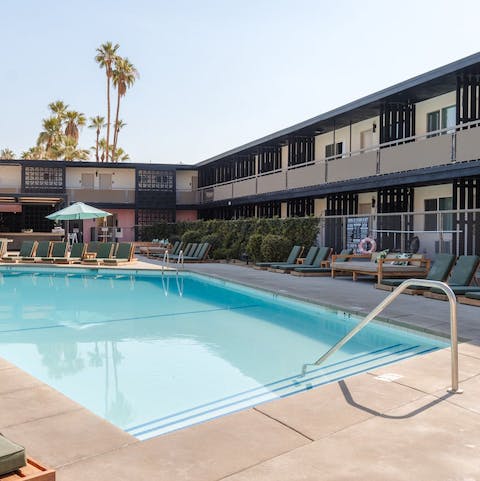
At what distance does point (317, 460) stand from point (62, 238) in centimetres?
2998

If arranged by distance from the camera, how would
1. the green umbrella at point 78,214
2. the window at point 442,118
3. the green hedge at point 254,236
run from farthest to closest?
the green umbrella at point 78,214
the green hedge at point 254,236
the window at point 442,118

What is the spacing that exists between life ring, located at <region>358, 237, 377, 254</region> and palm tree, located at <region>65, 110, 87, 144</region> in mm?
41350

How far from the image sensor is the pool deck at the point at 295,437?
10.7 feet

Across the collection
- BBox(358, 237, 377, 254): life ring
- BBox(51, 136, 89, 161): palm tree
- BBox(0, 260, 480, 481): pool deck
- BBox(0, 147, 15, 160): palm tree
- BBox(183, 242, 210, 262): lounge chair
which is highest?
BBox(0, 147, 15, 160): palm tree

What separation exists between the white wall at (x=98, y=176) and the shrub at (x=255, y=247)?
19121 millimetres

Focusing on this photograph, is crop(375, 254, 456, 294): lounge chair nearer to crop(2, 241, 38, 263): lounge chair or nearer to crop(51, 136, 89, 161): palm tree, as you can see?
crop(2, 241, 38, 263): lounge chair

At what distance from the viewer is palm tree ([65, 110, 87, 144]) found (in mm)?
53625

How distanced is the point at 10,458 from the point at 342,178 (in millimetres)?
19475

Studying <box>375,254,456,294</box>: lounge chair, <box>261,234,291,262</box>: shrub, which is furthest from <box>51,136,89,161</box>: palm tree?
<box>375,254,456,294</box>: lounge chair

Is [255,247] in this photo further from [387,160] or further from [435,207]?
[435,207]

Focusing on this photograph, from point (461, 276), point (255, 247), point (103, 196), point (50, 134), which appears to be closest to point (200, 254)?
point (255, 247)

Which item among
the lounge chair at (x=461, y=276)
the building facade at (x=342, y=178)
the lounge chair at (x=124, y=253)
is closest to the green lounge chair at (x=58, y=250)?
the lounge chair at (x=124, y=253)

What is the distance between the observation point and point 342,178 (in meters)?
21.1

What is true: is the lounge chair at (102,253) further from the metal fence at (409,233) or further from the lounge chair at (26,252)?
the metal fence at (409,233)
